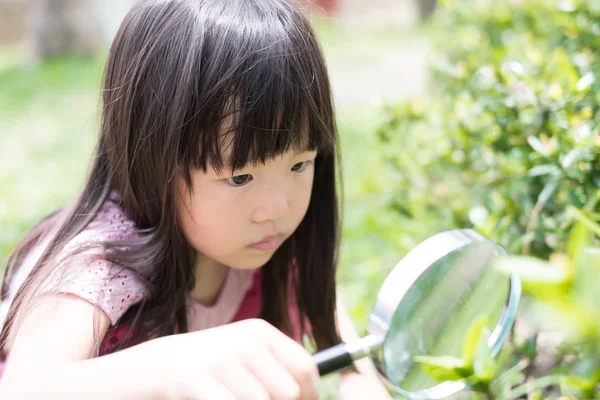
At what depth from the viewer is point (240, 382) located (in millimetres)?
996

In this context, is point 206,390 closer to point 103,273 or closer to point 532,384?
point 532,384

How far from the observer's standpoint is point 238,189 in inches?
54.7

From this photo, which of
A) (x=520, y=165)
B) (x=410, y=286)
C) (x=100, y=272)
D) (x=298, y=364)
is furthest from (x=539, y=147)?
(x=100, y=272)

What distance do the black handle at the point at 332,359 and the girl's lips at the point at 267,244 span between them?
17.4 inches

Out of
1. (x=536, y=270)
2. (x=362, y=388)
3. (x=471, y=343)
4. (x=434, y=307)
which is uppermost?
(x=536, y=270)

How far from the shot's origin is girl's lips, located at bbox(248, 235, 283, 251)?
1.51m

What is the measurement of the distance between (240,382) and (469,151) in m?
1.34

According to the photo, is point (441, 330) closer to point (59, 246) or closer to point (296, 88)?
point (296, 88)

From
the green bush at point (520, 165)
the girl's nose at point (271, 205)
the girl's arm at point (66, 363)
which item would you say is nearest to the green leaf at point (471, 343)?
the green bush at point (520, 165)

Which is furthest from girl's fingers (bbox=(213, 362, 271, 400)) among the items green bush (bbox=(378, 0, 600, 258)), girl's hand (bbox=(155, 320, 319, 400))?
green bush (bbox=(378, 0, 600, 258))

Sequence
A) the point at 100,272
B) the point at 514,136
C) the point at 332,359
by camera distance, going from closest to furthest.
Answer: the point at 332,359, the point at 100,272, the point at 514,136

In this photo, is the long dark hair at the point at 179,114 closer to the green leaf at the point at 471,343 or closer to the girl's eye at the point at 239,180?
the girl's eye at the point at 239,180

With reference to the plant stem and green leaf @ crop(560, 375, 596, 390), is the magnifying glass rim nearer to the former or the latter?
the plant stem

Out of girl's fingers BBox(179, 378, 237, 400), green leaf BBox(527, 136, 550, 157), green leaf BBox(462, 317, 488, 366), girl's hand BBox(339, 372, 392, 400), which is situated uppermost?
green leaf BBox(527, 136, 550, 157)
